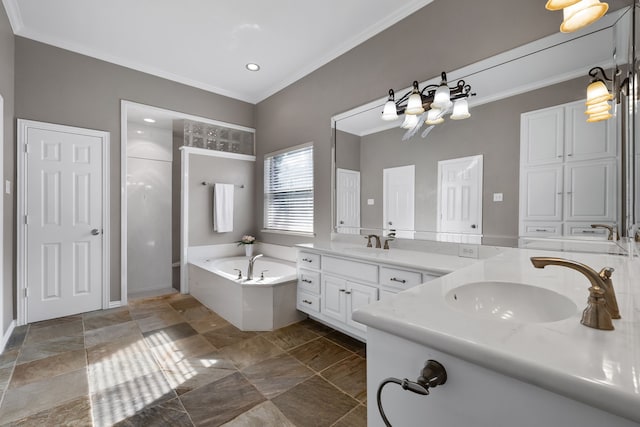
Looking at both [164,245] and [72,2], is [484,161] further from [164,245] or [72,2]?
[164,245]

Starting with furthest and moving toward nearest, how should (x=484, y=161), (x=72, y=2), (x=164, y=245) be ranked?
(x=164, y=245) < (x=72, y=2) < (x=484, y=161)

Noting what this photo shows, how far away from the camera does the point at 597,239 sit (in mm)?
1606

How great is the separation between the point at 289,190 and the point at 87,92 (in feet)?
8.13

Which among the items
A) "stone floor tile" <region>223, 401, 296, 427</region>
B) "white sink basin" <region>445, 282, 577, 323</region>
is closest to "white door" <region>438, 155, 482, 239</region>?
"white sink basin" <region>445, 282, 577, 323</region>

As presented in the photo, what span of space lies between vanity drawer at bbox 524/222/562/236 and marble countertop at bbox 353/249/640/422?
2.72 ft

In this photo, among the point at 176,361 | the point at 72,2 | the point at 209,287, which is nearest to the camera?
the point at 176,361

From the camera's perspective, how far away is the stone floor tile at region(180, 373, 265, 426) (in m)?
1.57

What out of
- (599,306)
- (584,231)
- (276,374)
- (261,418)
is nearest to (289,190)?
(276,374)

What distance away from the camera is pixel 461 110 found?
2.07 m

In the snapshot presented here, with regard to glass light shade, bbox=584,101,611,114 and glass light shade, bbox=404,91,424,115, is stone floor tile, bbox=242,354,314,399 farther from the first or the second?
glass light shade, bbox=584,101,611,114

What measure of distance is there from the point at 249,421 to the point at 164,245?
11.2 feet

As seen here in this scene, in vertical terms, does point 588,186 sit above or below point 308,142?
below

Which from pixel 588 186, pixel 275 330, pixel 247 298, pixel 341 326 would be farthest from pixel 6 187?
pixel 588 186

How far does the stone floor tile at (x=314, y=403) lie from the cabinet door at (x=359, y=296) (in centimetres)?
52
